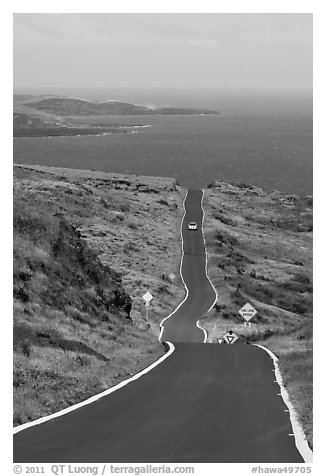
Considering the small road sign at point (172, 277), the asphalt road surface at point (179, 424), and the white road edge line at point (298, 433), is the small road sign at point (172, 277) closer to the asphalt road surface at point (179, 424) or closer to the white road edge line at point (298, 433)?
the asphalt road surface at point (179, 424)

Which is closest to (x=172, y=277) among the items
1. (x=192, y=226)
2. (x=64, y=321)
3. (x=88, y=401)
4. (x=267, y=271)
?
(x=267, y=271)

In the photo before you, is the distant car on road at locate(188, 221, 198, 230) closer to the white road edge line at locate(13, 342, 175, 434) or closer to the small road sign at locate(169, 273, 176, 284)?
the small road sign at locate(169, 273, 176, 284)

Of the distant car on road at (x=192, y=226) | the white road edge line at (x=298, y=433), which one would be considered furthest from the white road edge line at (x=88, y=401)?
the distant car on road at (x=192, y=226)

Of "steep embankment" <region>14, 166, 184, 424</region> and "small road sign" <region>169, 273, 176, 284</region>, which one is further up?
"steep embankment" <region>14, 166, 184, 424</region>

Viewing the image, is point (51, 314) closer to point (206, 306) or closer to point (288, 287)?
point (206, 306)

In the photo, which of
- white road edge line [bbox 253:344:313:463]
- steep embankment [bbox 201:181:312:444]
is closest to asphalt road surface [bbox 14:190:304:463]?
white road edge line [bbox 253:344:313:463]

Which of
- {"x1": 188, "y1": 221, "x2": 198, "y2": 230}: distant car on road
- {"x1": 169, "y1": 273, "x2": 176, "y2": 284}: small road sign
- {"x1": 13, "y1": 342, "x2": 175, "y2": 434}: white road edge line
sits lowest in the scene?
{"x1": 169, "y1": 273, "x2": 176, "y2": 284}: small road sign
